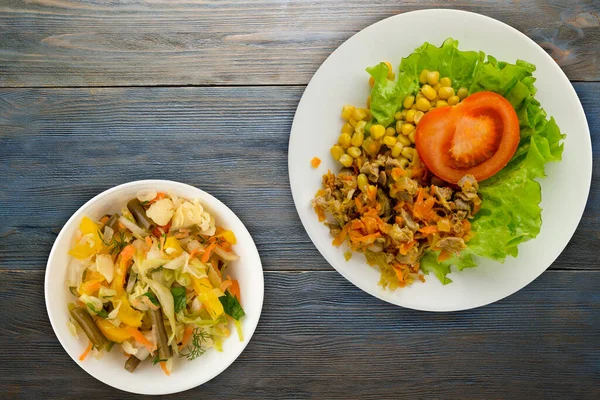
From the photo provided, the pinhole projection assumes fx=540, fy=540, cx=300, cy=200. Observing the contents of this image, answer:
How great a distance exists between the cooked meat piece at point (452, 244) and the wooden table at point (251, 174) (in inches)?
19.8

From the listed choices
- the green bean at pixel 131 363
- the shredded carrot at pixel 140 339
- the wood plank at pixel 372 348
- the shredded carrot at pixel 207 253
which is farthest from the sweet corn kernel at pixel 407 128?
the green bean at pixel 131 363

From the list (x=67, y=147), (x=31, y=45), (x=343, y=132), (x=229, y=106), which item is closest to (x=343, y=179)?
(x=343, y=132)

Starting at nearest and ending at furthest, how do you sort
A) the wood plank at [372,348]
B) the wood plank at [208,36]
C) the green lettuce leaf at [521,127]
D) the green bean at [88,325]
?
the green lettuce leaf at [521,127] < the green bean at [88,325] < the wood plank at [208,36] < the wood plank at [372,348]

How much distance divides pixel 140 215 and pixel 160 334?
1.58 ft

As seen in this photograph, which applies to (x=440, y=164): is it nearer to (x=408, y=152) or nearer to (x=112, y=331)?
(x=408, y=152)

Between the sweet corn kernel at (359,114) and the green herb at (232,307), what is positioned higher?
the sweet corn kernel at (359,114)

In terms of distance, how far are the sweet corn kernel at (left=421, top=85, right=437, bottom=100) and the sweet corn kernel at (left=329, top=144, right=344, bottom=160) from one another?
0.40m

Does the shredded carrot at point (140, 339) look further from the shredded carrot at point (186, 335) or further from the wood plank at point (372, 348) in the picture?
the wood plank at point (372, 348)

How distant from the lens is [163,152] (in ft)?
7.95

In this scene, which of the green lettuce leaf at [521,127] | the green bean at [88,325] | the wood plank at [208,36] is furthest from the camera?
the wood plank at [208,36]

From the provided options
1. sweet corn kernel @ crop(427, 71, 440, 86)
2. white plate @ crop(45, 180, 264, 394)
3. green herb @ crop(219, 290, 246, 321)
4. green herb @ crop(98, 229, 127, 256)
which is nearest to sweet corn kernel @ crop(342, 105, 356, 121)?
sweet corn kernel @ crop(427, 71, 440, 86)

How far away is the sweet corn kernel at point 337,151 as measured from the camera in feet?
7.31

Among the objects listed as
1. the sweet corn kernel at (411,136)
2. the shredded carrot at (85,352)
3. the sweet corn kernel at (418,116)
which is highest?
the sweet corn kernel at (418,116)

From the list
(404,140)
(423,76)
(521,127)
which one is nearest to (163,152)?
(404,140)
